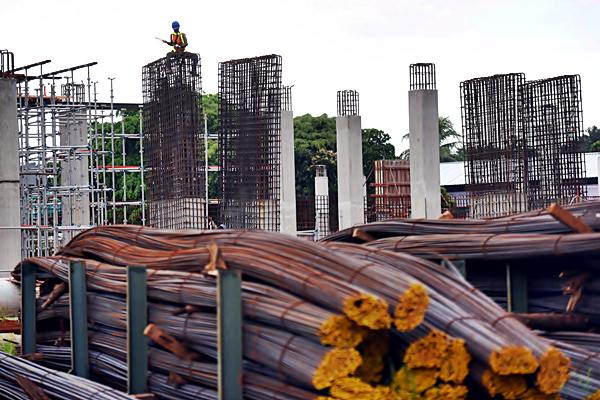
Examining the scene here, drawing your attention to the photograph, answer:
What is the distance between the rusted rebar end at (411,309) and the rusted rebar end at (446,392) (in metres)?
0.31

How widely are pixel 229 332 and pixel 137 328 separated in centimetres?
93

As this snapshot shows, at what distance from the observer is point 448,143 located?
5031cm

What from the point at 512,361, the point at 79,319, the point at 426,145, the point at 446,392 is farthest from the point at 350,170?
the point at 512,361

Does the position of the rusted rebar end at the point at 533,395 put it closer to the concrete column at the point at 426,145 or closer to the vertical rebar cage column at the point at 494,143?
the concrete column at the point at 426,145

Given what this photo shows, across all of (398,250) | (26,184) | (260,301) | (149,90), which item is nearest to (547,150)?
(149,90)

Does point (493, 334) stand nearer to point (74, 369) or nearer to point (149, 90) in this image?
point (74, 369)

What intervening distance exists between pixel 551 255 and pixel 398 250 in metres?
0.96

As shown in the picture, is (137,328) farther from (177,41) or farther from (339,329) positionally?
(177,41)

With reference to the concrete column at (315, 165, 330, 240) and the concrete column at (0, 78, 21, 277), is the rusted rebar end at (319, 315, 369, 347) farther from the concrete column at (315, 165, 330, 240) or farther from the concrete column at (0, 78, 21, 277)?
the concrete column at (315, 165, 330, 240)

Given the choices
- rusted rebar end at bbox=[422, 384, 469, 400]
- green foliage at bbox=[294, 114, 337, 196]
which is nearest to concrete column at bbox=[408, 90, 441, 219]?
rusted rebar end at bbox=[422, 384, 469, 400]

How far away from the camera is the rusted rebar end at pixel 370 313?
14.5 feet

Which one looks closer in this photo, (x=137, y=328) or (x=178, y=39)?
(x=137, y=328)

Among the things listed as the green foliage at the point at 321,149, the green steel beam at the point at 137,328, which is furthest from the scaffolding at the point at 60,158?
the green foliage at the point at 321,149

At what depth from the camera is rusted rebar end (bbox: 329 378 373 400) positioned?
4.45m
